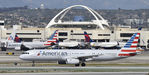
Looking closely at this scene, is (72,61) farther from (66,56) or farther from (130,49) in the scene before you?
(130,49)

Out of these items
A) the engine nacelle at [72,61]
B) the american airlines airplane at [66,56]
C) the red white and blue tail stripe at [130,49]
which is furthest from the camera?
the red white and blue tail stripe at [130,49]

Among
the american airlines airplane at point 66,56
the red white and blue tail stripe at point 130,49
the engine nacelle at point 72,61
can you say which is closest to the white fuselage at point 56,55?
the american airlines airplane at point 66,56

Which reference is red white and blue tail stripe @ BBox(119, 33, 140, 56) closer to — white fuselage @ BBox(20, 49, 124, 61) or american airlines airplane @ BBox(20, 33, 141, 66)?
american airlines airplane @ BBox(20, 33, 141, 66)

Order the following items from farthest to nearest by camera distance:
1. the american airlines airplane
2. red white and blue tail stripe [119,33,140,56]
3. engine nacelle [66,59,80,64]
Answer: red white and blue tail stripe [119,33,140,56], the american airlines airplane, engine nacelle [66,59,80,64]

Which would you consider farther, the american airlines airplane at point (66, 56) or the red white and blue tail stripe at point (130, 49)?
the red white and blue tail stripe at point (130, 49)

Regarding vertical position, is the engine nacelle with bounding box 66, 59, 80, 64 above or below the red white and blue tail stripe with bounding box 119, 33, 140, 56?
below

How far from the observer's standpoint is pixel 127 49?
4173 inches

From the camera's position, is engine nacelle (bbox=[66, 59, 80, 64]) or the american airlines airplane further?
the american airlines airplane

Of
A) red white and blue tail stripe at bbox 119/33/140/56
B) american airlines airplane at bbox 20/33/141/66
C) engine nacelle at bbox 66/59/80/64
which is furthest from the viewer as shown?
red white and blue tail stripe at bbox 119/33/140/56

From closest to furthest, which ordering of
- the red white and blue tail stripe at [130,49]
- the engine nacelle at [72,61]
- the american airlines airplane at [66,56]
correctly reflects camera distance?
the engine nacelle at [72,61], the american airlines airplane at [66,56], the red white and blue tail stripe at [130,49]

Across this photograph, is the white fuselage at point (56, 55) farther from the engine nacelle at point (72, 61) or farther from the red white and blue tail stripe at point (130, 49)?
the red white and blue tail stripe at point (130, 49)

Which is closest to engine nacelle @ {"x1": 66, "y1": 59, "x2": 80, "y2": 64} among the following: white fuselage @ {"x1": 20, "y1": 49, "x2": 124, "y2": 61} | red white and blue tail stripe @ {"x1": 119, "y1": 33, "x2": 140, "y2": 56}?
→ white fuselage @ {"x1": 20, "y1": 49, "x2": 124, "y2": 61}

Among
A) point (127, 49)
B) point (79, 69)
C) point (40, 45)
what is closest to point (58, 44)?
point (40, 45)

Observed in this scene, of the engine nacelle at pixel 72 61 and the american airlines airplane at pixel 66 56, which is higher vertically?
the american airlines airplane at pixel 66 56
